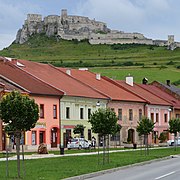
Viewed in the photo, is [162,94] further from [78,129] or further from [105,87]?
[78,129]

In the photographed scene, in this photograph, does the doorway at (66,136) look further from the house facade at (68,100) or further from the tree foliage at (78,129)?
the tree foliage at (78,129)

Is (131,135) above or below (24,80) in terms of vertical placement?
below

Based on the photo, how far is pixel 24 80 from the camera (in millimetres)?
63969

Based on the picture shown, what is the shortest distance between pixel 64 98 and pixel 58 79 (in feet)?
23.6

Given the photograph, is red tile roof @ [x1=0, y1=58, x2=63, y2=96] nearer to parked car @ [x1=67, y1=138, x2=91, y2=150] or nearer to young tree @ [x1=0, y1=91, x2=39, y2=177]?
parked car @ [x1=67, y1=138, x2=91, y2=150]

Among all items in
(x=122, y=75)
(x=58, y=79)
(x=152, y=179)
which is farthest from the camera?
(x=122, y=75)

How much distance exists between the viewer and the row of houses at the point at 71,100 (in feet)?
205

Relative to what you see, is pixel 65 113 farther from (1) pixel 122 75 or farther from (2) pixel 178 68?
(2) pixel 178 68

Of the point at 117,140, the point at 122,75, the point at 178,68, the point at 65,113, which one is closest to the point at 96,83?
the point at 117,140

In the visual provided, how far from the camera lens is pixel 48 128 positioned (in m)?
64.2

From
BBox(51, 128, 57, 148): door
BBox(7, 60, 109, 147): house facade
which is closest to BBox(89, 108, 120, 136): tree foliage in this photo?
BBox(7, 60, 109, 147): house facade

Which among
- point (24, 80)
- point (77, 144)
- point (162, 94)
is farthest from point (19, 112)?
point (162, 94)

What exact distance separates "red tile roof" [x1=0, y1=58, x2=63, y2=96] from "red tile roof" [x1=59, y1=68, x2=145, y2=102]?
12927 mm

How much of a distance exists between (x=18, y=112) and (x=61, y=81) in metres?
44.9
